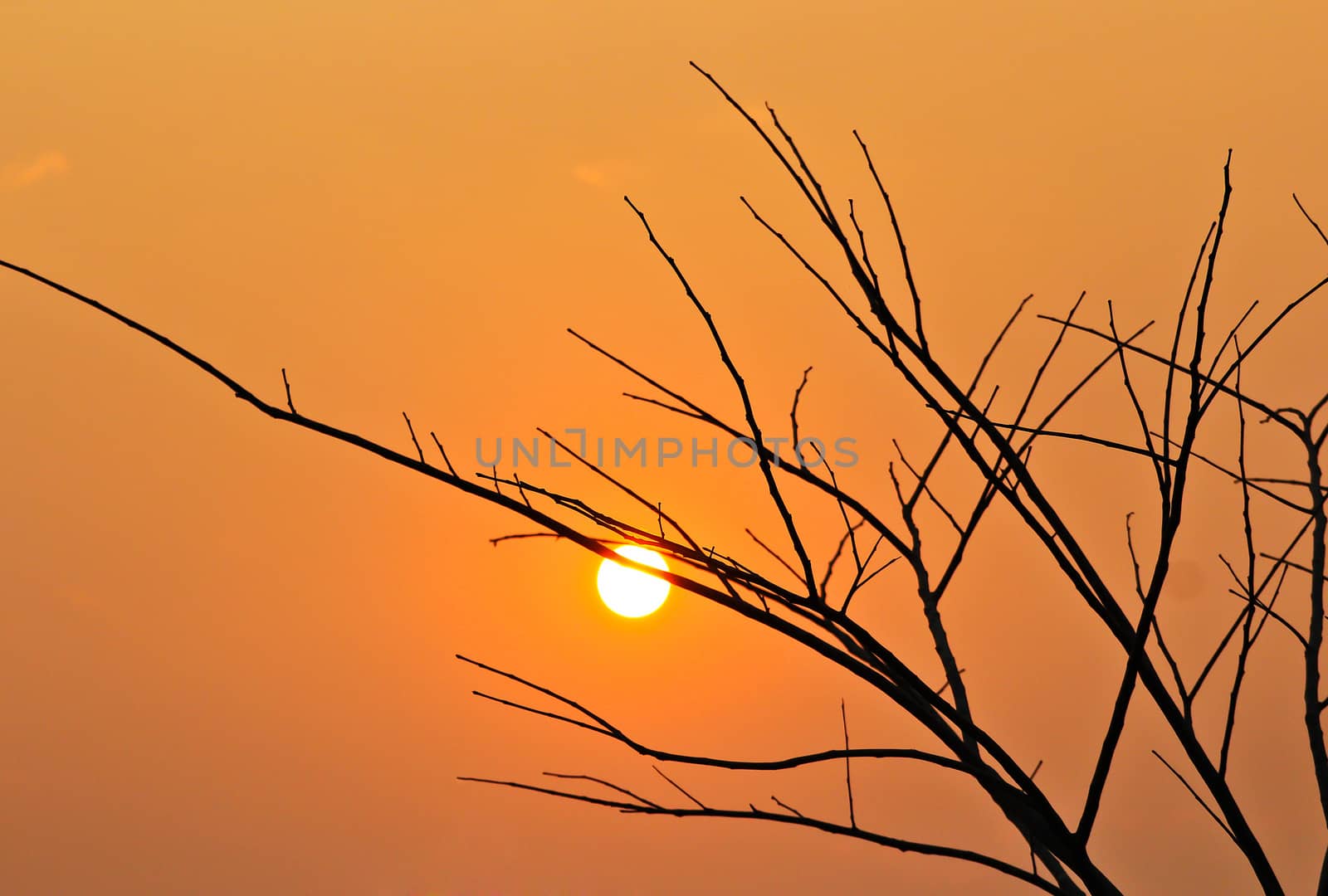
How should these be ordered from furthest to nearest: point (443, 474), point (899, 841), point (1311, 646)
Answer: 1. point (1311, 646)
2. point (899, 841)
3. point (443, 474)

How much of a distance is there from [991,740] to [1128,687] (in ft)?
0.35

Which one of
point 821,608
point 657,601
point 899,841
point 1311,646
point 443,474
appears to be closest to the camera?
point 443,474

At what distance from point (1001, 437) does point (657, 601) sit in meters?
6.19

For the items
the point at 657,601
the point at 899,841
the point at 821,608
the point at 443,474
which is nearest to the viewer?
the point at 443,474

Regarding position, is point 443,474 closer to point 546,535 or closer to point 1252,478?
point 546,535

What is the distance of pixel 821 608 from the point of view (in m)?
0.83

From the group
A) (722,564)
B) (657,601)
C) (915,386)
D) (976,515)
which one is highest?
(657,601)

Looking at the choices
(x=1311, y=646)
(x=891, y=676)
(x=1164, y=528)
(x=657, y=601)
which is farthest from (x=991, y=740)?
(x=657, y=601)

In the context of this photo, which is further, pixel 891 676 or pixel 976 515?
pixel 976 515

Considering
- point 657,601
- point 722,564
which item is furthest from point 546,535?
point 657,601

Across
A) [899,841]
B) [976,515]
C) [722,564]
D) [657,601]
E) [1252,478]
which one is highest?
[657,601]

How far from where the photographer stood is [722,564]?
873 mm

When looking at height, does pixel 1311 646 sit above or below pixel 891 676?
above

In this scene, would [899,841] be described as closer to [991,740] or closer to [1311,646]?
[991,740]
